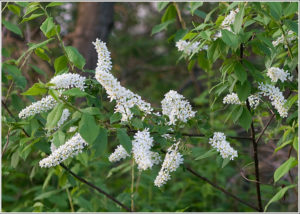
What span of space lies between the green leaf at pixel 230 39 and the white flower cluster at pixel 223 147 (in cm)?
47

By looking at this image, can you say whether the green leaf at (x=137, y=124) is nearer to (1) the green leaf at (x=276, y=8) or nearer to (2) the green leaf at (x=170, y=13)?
(1) the green leaf at (x=276, y=8)

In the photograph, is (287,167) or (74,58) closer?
(287,167)

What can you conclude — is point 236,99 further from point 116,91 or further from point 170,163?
point 116,91

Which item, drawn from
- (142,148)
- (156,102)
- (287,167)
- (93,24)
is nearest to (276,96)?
(287,167)

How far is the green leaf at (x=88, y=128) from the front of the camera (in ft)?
4.70

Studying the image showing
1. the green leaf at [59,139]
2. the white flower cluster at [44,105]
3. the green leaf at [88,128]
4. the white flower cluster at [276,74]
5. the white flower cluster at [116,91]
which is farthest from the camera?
the white flower cluster at [276,74]

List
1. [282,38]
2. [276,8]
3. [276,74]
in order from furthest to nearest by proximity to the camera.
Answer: [282,38] < [276,74] < [276,8]

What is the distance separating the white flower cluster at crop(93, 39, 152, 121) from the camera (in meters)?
1.55

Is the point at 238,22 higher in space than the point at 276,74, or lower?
higher

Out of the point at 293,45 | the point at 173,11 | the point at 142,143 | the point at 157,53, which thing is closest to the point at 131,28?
the point at 157,53

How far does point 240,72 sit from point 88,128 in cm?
75

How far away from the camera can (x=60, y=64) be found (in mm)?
1877

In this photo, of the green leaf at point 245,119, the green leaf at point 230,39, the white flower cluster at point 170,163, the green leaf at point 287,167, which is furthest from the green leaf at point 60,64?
the green leaf at point 287,167

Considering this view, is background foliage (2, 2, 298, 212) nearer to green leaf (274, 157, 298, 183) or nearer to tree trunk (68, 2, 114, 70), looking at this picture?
green leaf (274, 157, 298, 183)
